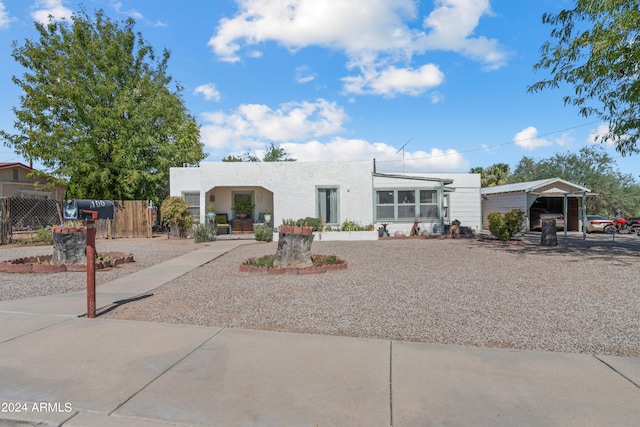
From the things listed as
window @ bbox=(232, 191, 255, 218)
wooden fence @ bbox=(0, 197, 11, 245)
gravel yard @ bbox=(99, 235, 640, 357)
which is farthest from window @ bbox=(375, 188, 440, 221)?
wooden fence @ bbox=(0, 197, 11, 245)

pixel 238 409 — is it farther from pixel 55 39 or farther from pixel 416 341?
pixel 55 39

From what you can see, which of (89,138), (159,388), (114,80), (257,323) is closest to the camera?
(159,388)

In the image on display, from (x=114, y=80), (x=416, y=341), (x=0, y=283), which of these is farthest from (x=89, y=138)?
(x=416, y=341)

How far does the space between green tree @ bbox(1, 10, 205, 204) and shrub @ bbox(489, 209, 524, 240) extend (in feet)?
59.1

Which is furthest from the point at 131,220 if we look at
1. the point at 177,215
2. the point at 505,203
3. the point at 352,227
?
the point at 505,203

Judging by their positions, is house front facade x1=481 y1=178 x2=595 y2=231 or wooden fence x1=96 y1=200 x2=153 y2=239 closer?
wooden fence x1=96 y1=200 x2=153 y2=239

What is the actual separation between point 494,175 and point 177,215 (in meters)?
35.0

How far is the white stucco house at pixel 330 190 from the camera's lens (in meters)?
18.0

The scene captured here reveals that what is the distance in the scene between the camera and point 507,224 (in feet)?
52.4

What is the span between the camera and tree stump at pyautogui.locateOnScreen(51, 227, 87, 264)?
9547 millimetres

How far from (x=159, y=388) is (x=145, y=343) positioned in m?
1.18

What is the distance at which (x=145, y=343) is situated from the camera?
4.34 metres

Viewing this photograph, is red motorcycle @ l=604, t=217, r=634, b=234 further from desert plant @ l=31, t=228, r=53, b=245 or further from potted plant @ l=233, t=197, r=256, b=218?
desert plant @ l=31, t=228, r=53, b=245

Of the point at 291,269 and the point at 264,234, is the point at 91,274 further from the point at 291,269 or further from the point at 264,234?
the point at 264,234
